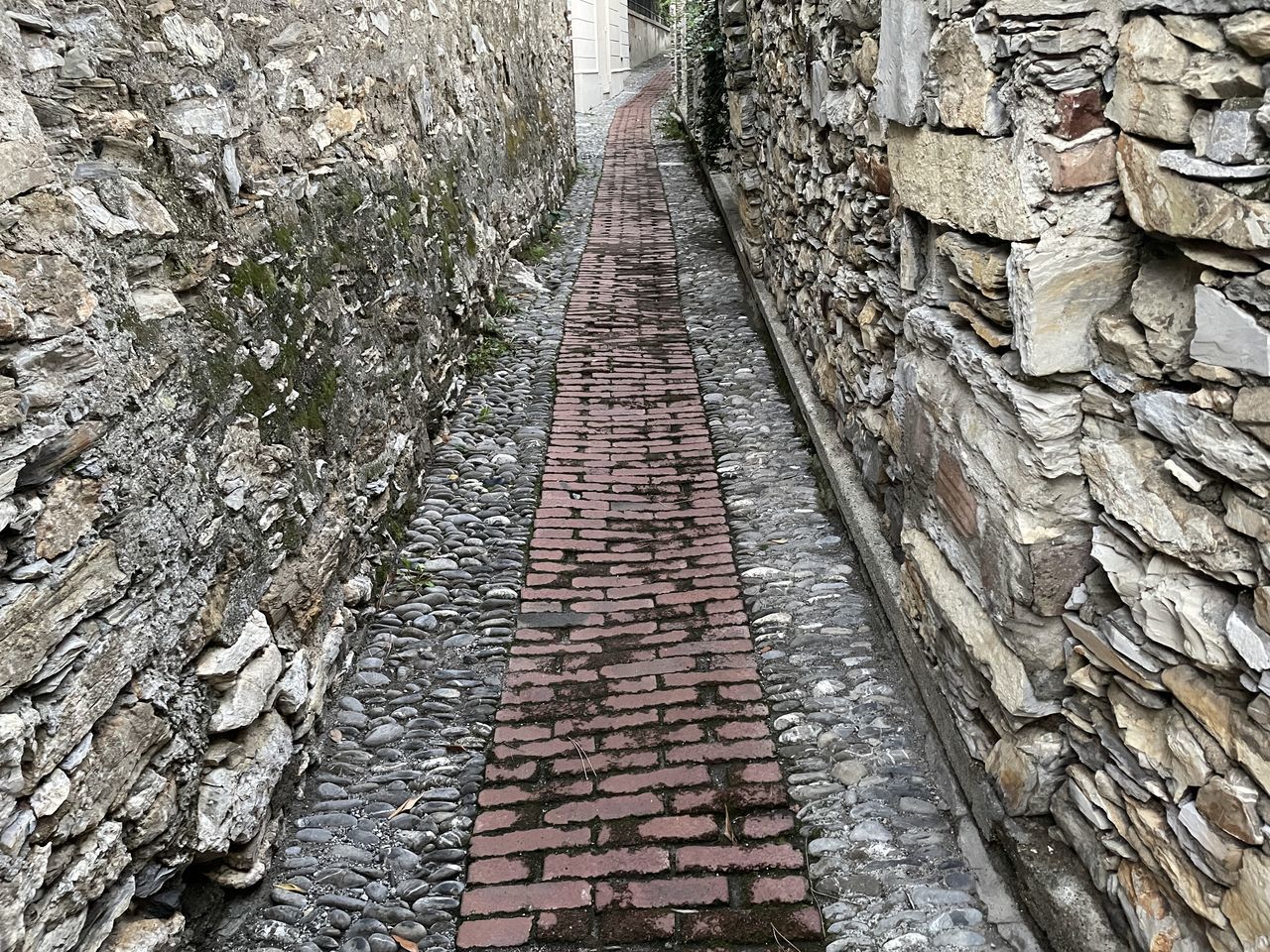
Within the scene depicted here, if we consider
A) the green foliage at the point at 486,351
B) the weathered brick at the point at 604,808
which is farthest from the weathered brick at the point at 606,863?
the green foliage at the point at 486,351

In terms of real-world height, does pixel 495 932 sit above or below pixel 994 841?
below

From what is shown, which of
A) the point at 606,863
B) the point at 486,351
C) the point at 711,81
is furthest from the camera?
the point at 711,81

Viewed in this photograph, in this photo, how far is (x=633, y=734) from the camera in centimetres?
277

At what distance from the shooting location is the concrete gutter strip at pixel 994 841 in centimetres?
195

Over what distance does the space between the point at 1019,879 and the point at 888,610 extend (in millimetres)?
1045

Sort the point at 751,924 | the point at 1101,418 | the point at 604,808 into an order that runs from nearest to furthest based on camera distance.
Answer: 1. the point at 1101,418
2. the point at 751,924
3. the point at 604,808

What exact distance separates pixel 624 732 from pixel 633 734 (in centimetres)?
3

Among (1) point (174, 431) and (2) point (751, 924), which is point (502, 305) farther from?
(2) point (751, 924)

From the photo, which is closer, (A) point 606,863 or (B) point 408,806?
(A) point 606,863

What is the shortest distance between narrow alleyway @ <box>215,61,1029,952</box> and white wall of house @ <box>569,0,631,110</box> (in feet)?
41.1

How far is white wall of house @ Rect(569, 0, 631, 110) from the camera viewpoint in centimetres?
1633

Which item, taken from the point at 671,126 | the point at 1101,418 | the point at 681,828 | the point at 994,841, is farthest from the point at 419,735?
the point at 671,126

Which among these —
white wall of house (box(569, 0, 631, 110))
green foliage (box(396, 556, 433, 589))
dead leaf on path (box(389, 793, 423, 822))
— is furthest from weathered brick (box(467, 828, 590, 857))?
white wall of house (box(569, 0, 631, 110))

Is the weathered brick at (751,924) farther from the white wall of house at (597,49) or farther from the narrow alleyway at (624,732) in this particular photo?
the white wall of house at (597,49)
